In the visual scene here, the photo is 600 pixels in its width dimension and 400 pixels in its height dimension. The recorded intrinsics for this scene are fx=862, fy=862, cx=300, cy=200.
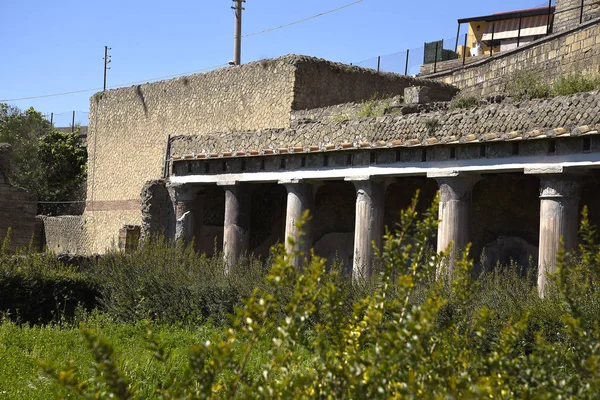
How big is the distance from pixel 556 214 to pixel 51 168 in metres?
26.2

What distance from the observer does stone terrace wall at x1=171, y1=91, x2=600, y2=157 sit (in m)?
10.8

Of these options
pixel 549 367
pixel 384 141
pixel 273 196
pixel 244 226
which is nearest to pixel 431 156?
pixel 384 141

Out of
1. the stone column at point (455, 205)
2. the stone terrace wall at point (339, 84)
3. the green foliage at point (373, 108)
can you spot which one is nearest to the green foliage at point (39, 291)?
the stone column at point (455, 205)

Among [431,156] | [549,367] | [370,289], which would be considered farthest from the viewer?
[431,156]

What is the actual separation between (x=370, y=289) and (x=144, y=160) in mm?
15430

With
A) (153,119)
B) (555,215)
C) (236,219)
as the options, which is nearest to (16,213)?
(153,119)

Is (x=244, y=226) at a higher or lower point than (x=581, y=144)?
lower

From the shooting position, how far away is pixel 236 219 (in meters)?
15.9

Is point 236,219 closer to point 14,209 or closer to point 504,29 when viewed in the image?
point 14,209

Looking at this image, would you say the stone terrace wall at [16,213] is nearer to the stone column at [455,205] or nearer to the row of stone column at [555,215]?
the stone column at [455,205]

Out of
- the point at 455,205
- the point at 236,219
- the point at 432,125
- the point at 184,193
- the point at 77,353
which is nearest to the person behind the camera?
the point at 77,353

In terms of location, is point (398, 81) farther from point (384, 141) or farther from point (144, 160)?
point (384, 141)

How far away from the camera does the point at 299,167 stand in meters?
14.6

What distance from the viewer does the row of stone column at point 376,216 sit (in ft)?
36.1
